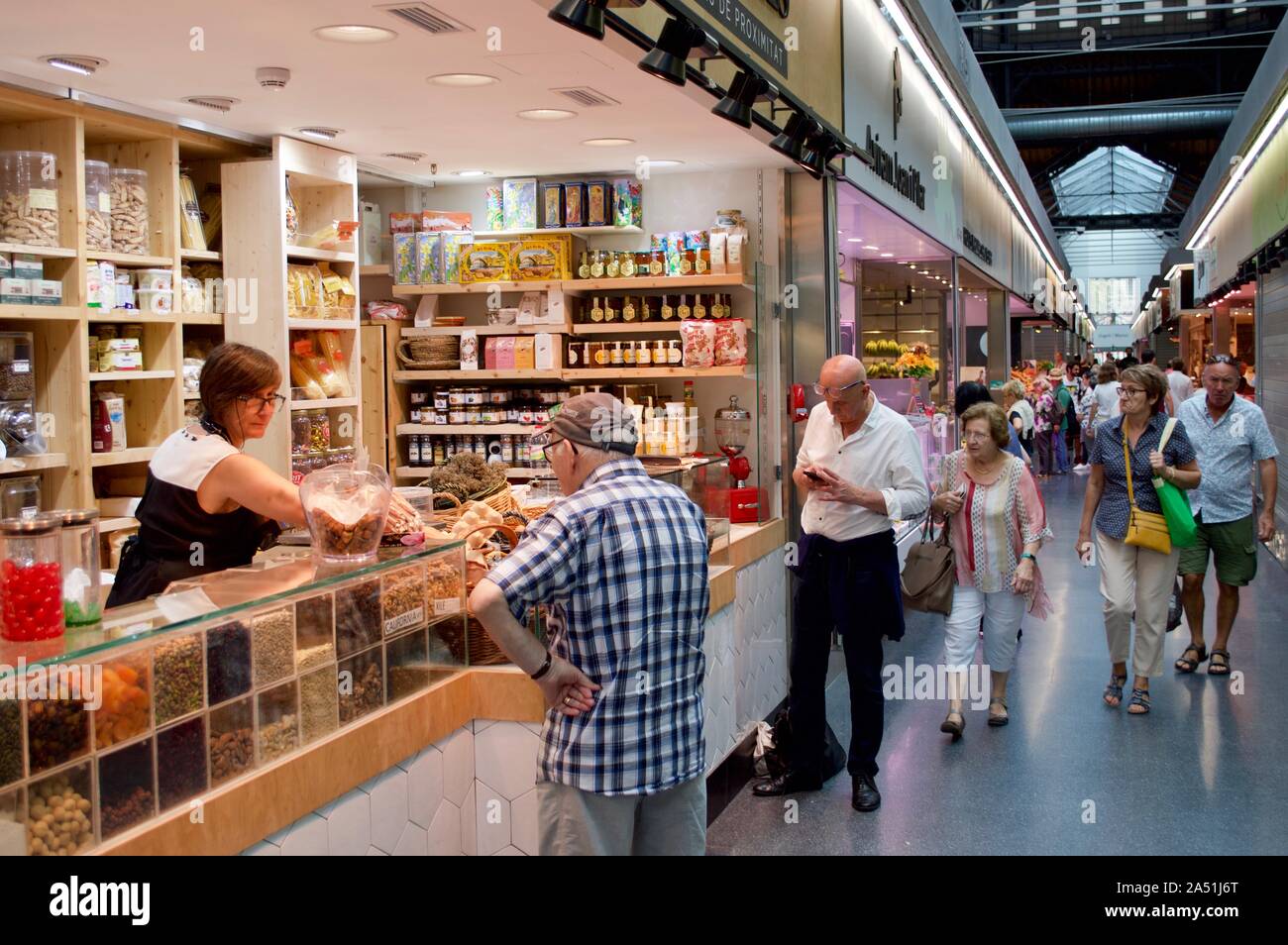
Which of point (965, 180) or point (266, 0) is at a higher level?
point (965, 180)

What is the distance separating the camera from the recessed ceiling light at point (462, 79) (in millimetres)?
5016

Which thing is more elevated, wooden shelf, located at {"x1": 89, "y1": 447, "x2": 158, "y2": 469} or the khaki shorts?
wooden shelf, located at {"x1": 89, "y1": 447, "x2": 158, "y2": 469}

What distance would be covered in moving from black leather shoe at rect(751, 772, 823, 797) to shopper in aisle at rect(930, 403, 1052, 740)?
1057 mm

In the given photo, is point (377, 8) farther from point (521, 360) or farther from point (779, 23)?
point (521, 360)

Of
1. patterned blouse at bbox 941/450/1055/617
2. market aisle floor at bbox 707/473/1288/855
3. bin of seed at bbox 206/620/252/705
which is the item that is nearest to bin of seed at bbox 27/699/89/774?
bin of seed at bbox 206/620/252/705

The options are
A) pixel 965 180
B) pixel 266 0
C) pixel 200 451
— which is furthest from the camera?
pixel 965 180

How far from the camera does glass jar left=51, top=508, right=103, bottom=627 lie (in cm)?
255

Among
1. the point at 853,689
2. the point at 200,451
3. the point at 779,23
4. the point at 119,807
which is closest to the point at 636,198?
the point at 779,23

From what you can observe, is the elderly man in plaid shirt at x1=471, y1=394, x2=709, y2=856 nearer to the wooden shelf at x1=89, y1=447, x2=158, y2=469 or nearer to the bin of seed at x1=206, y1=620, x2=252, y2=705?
the bin of seed at x1=206, y1=620, x2=252, y2=705

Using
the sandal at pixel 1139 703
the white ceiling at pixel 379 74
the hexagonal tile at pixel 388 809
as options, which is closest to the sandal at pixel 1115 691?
the sandal at pixel 1139 703

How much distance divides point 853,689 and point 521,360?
340 cm

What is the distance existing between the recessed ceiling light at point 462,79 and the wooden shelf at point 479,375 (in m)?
2.76

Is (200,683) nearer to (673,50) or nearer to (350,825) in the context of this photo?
(350,825)

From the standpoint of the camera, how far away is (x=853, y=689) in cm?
532
